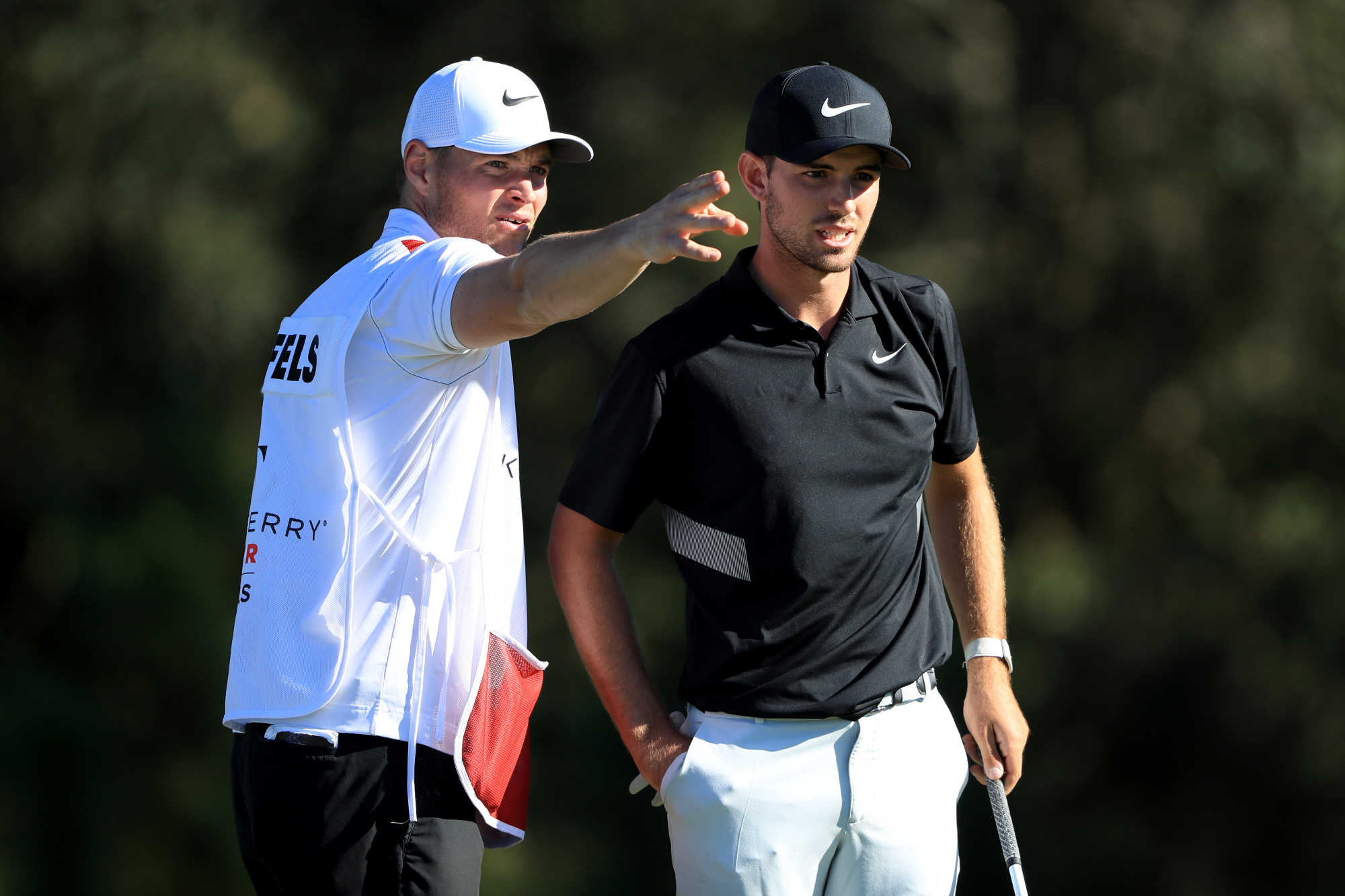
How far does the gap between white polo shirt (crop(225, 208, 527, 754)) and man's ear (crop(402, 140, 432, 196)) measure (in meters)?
0.22

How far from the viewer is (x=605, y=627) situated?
2031mm

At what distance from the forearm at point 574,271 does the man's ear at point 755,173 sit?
39 centimetres

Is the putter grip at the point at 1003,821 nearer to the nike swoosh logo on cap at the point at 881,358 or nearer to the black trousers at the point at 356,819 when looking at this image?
the nike swoosh logo on cap at the point at 881,358

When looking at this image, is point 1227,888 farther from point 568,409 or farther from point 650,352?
point 650,352

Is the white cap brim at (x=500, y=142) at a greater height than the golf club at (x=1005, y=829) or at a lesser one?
greater

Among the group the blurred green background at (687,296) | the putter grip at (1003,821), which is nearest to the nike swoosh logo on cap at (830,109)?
the putter grip at (1003,821)

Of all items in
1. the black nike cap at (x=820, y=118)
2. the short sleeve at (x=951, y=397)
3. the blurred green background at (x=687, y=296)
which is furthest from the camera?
the blurred green background at (x=687, y=296)

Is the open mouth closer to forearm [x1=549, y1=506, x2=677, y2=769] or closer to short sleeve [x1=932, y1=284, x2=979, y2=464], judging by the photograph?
short sleeve [x1=932, y1=284, x2=979, y2=464]

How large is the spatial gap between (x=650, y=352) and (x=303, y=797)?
2.39 feet

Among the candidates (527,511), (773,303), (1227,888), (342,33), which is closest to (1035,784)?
(1227,888)

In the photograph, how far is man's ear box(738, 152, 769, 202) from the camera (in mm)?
2021

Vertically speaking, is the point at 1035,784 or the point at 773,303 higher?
the point at 773,303

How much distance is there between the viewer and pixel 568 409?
4875mm

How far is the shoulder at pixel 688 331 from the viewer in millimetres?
1959
